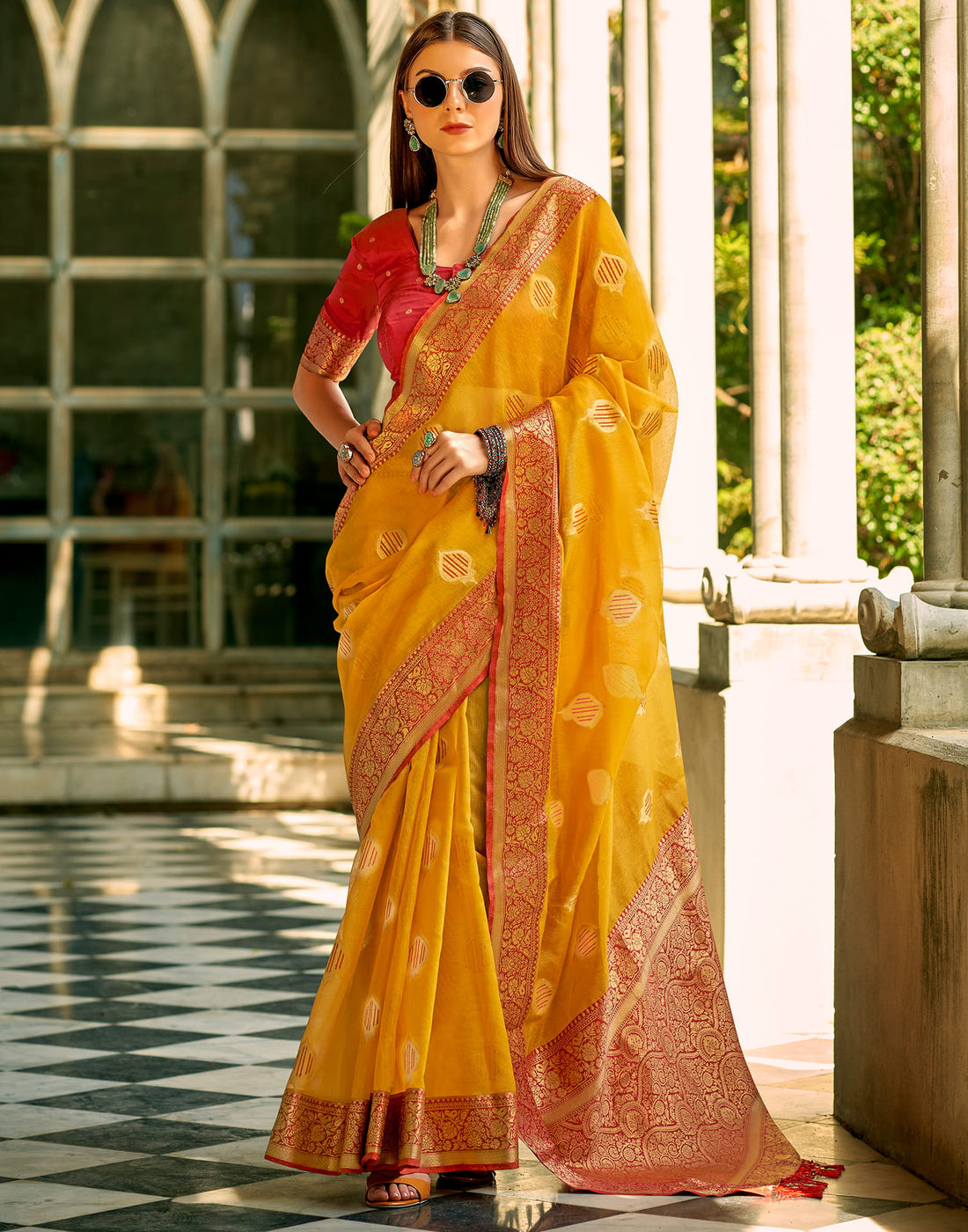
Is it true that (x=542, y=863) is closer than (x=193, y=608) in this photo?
Yes

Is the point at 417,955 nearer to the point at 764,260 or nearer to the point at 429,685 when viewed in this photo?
the point at 429,685

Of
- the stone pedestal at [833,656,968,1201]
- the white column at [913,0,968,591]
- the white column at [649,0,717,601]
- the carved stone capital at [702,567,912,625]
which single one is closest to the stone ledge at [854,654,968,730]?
the stone pedestal at [833,656,968,1201]

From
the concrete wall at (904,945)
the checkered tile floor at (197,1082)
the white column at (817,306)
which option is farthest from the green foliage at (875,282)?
the concrete wall at (904,945)

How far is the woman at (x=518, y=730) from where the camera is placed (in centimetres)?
296

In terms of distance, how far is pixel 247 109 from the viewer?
1125cm

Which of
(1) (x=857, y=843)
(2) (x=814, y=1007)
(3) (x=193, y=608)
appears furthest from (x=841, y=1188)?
(3) (x=193, y=608)

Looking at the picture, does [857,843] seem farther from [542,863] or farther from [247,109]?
[247,109]

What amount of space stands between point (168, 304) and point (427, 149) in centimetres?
828

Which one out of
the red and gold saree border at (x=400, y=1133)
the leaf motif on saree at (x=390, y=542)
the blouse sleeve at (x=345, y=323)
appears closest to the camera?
the red and gold saree border at (x=400, y=1133)

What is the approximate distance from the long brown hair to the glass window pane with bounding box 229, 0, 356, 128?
327 inches

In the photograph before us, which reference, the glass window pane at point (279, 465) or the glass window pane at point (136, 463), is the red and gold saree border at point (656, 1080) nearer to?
the glass window pane at point (279, 465)

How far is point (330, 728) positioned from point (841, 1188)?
7852 millimetres

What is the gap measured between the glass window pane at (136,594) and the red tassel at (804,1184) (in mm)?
8633

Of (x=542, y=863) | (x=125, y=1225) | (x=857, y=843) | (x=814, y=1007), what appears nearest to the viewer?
(x=125, y=1225)
